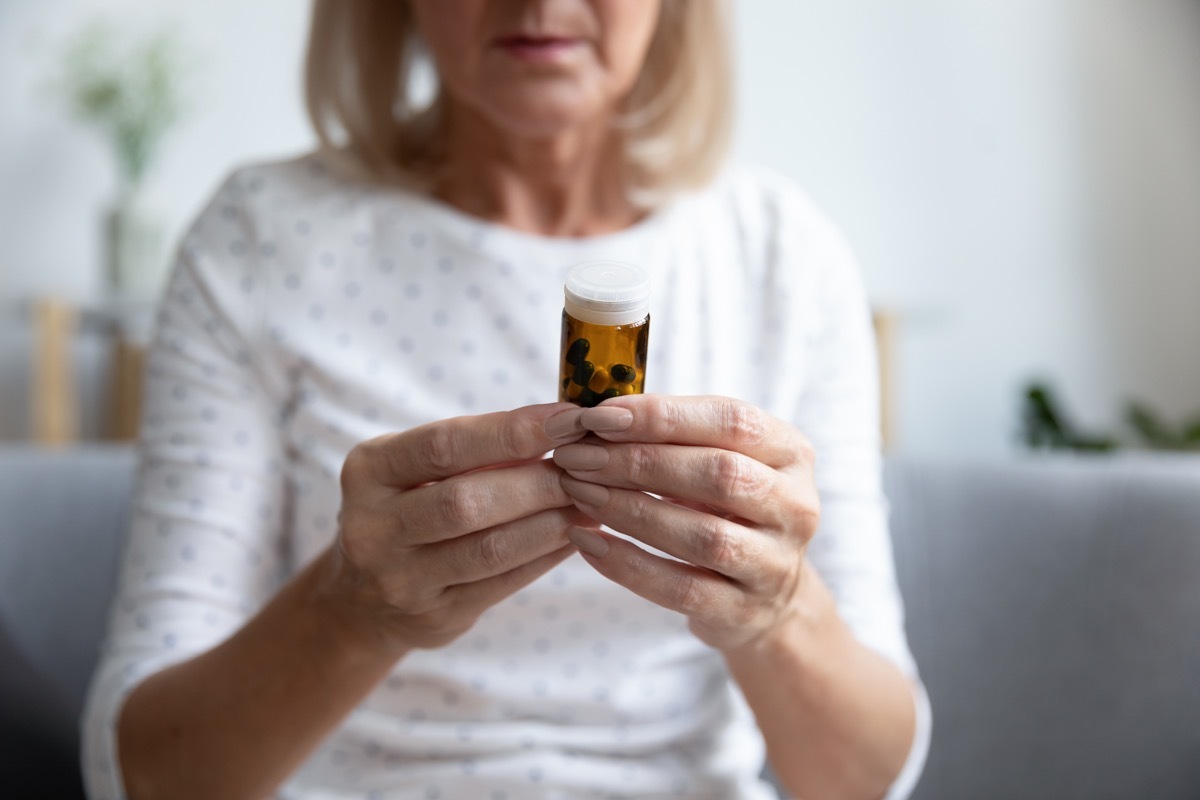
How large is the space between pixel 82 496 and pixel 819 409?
806 millimetres

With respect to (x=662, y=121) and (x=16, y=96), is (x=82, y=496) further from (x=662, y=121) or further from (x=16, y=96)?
(x=16, y=96)

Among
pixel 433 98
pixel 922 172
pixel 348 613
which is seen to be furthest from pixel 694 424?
pixel 922 172

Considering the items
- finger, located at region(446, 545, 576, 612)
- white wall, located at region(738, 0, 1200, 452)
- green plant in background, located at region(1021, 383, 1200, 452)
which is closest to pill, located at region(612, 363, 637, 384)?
finger, located at region(446, 545, 576, 612)

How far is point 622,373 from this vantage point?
25.2 inches

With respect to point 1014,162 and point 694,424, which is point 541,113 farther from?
point 1014,162

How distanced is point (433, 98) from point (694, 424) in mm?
614

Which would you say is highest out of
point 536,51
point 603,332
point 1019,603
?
point 536,51

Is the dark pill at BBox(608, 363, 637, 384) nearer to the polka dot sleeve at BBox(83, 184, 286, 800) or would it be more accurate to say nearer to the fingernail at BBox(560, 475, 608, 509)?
the fingernail at BBox(560, 475, 608, 509)

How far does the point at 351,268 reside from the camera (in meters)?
0.98

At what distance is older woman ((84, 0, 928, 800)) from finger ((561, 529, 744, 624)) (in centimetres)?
2

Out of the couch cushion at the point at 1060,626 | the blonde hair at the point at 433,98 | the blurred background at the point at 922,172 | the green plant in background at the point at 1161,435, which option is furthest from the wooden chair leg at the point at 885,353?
the blonde hair at the point at 433,98

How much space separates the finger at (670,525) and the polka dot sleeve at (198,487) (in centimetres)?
38

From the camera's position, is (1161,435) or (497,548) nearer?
(497,548)

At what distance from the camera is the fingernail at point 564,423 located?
627mm
